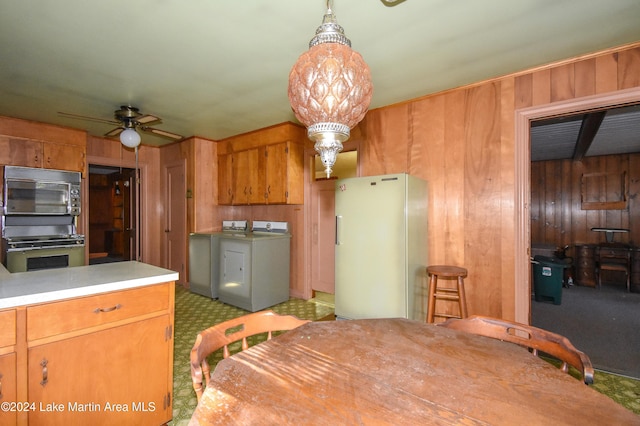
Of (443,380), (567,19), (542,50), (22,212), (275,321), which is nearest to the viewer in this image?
(443,380)

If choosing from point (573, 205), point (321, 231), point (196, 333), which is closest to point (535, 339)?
point (196, 333)

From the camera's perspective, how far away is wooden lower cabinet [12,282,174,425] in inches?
51.0

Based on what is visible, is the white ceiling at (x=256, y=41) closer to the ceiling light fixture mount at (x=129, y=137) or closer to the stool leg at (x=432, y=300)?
the ceiling light fixture mount at (x=129, y=137)

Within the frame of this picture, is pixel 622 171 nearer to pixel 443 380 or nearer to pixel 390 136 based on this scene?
pixel 390 136

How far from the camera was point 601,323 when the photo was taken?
350 centimetres

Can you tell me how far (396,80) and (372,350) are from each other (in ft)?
8.15

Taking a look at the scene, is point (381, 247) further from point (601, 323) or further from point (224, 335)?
point (601, 323)

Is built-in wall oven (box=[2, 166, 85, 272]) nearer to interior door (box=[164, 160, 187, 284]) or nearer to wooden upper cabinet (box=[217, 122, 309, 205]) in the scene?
interior door (box=[164, 160, 187, 284])

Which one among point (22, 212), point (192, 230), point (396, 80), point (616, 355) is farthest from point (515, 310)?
point (22, 212)

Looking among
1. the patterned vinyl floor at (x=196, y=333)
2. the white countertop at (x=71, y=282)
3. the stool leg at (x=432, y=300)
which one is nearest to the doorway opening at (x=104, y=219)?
the patterned vinyl floor at (x=196, y=333)

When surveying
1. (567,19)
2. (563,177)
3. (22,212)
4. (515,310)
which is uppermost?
(567,19)

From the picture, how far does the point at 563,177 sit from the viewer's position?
6258mm

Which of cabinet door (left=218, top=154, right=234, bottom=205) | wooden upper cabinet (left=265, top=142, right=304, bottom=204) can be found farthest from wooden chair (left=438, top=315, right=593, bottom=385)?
cabinet door (left=218, top=154, right=234, bottom=205)

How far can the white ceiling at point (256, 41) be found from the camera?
5.95 feet
